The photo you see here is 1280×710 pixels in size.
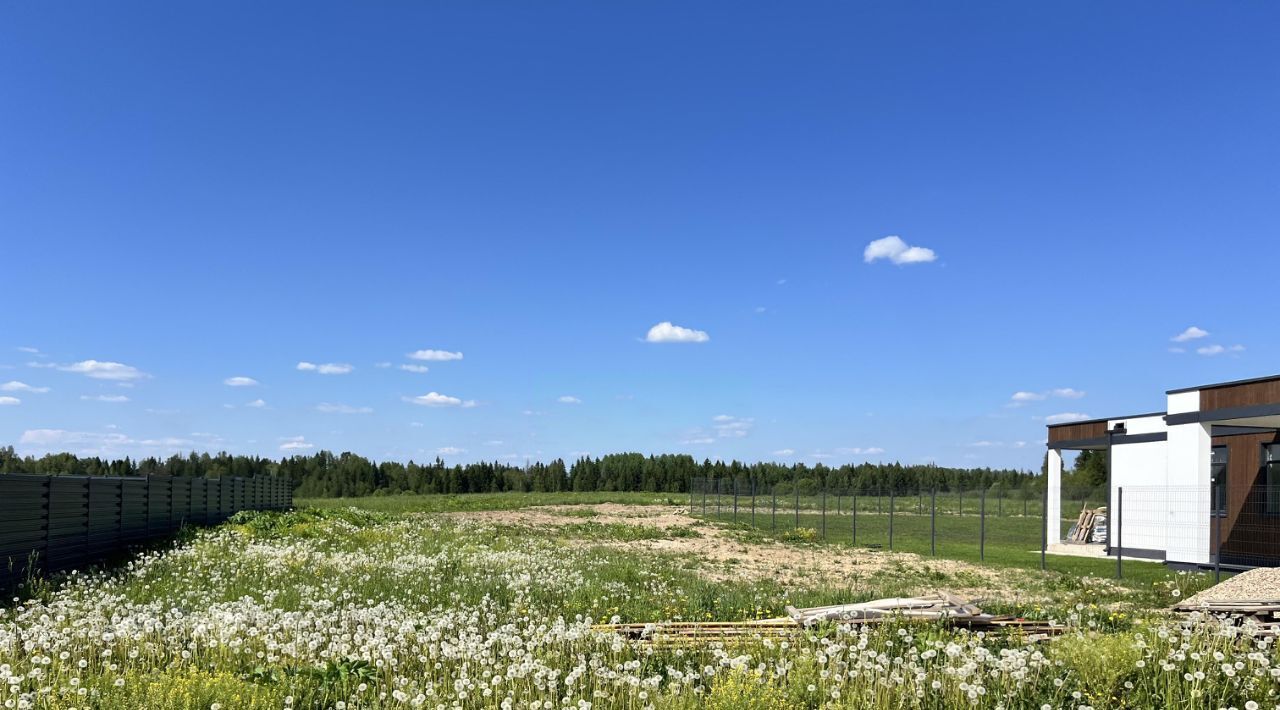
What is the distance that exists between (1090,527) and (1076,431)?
5604 millimetres

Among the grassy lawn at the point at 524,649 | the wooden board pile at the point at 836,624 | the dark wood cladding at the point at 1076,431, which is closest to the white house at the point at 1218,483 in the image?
the dark wood cladding at the point at 1076,431

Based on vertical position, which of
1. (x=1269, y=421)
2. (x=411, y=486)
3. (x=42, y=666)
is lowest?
(x=411, y=486)

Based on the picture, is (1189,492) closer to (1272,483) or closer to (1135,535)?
(1272,483)

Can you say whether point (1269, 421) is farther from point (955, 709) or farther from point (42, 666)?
point (42, 666)

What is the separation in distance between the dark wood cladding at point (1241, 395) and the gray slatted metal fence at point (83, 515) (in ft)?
75.5

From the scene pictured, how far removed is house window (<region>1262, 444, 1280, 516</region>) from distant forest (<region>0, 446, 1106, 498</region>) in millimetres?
48054

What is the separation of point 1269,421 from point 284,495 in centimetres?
3387

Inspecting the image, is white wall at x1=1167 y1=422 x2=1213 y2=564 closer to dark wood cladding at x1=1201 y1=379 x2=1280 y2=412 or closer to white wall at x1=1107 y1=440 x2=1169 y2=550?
white wall at x1=1107 y1=440 x2=1169 y2=550

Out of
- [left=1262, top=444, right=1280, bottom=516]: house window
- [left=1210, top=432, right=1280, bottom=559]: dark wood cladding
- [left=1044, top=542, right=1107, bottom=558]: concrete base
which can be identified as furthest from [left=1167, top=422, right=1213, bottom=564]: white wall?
[left=1044, top=542, right=1107, bottom=558]: concrete base

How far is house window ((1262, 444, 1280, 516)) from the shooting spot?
2106cm

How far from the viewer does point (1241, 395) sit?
19.9 meters

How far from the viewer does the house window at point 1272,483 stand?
69.1 ft

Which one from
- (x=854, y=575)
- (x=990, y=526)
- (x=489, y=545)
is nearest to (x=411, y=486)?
(x=990, y=526)

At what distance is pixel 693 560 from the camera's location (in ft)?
64.0
